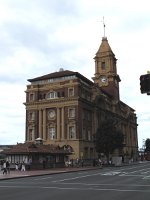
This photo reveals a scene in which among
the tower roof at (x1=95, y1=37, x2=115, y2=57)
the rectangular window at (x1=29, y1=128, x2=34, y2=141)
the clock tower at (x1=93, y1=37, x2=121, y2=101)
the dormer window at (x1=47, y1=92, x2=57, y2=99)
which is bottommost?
the rectangular window at (x1=29, y1=128, x2=34, y2=141)

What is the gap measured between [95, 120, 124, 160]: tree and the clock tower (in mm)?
30293

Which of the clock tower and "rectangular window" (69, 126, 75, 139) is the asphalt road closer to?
"rectangular window" (69, 126, 75, 139)

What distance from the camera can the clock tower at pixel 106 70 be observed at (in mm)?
112750

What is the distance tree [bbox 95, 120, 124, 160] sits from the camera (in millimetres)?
81562

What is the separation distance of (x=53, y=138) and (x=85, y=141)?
7219mm

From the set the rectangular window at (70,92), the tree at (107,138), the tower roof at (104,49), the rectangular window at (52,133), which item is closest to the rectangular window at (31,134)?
the rectangular window at (52,133)

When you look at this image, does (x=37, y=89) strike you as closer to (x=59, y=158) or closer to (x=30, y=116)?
(x=30, y=116)

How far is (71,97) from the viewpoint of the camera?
3364 inches

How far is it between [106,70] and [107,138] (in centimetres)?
3599

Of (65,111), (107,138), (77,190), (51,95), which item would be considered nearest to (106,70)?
(51,95)

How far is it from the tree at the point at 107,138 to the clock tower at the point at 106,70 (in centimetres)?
3029

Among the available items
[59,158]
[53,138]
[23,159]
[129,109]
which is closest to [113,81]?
[129,109]

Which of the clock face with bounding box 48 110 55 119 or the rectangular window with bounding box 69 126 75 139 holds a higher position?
the clock face with bounding box 48 110 55 119

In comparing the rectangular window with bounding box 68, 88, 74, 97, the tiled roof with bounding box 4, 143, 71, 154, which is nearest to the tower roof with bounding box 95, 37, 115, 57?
the rectangular window with bounding box 68, 88, 74, 97
